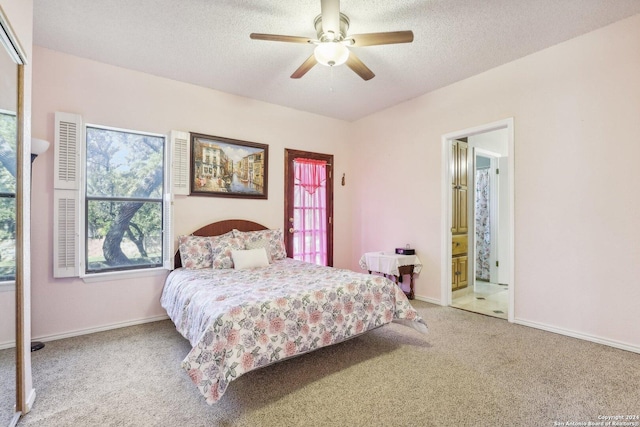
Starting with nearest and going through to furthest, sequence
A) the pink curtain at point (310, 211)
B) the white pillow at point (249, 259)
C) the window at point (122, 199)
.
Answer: the window at point (122, 199)
the white pillow at point (249, 259)
the pink curtain at point (310, 211)

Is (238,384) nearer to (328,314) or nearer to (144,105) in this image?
(328,314)

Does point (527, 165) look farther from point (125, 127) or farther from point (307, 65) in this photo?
point (125, 127)

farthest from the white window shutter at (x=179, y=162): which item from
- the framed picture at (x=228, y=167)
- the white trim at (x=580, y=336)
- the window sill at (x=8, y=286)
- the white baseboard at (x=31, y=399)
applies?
the white trim at (x=580, y=336)

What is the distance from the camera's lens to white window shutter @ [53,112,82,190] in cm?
289

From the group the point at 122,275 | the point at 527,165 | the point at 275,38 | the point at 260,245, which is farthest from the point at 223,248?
the point at 527,165

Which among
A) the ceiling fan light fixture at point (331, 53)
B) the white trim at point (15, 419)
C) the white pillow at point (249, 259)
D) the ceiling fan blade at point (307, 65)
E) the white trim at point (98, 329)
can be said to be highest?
the ceiling fan blade at point (307, 65)

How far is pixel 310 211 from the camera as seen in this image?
15.9 feet

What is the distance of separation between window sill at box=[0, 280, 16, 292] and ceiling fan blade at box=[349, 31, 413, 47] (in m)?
2.58

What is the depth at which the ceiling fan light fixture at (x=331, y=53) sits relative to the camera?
2.25 m

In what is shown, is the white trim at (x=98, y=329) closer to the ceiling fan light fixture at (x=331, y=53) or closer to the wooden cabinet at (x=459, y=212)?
the ceiling fan light fixture at (x=331, y=53)

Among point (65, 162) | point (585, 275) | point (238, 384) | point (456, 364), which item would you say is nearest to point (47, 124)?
point (65, 162)

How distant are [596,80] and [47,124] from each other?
16.9 feet

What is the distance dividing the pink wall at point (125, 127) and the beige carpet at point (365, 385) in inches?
15.5

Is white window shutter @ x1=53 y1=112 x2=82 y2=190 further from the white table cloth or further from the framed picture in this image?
the white table cloth
